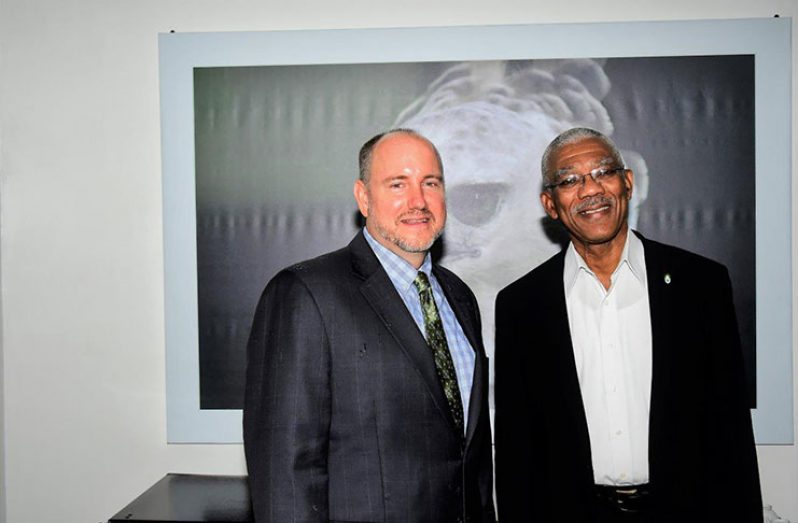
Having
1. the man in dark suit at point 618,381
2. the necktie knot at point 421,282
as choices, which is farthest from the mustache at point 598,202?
the necktie knot at point 421,282

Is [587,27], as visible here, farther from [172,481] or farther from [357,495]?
[172,481]

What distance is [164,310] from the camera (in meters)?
3.18

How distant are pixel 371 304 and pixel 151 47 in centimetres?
189

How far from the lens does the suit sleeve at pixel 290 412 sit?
180cm

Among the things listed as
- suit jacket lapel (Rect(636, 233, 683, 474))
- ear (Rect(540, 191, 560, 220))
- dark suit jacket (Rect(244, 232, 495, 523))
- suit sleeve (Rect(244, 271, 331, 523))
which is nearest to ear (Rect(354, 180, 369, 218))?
dark suit jacket (Rect(244, 232, 495, 523))

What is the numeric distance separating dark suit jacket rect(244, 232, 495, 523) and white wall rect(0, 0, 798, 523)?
1.45m

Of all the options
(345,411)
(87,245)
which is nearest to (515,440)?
(345,411)

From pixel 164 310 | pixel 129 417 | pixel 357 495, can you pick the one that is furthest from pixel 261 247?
pixel 357 495

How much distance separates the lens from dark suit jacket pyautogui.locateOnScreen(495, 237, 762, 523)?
2168 mm

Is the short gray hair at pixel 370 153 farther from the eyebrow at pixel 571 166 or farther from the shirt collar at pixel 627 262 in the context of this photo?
the shirt collar at pixel 627 262

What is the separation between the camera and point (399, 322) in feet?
6.50

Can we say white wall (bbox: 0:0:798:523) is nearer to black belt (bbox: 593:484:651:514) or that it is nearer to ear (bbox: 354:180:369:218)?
ear (bbox: 354:180:369:218)

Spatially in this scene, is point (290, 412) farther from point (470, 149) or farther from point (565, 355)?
point (470, 149)

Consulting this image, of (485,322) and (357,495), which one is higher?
(485,322)
